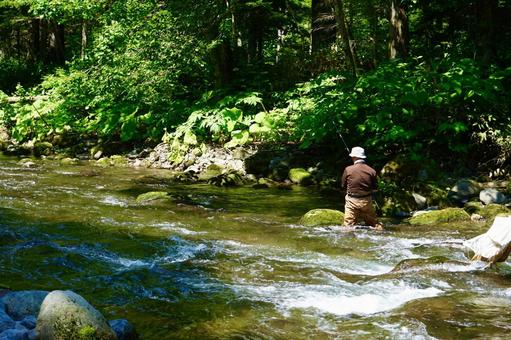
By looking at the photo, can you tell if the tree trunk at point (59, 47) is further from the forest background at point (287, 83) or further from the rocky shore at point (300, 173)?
the rocky shore at point (300, 173)

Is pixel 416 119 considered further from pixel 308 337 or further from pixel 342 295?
pixel 308 337

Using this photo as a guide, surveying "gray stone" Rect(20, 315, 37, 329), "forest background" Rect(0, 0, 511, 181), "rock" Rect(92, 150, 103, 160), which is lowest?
"gray stone" Rect(20, 315, 37, 329)

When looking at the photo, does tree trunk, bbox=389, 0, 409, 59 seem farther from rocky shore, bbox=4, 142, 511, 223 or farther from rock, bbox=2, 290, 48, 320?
rock, bbox=2, 290, 48, 320

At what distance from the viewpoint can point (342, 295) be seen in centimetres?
587

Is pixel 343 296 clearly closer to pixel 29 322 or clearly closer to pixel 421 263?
pixel 421 263

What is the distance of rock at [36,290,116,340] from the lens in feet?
13.3

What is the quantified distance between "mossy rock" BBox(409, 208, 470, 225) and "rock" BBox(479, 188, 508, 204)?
1148mm

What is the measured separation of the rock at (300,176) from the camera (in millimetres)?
13961

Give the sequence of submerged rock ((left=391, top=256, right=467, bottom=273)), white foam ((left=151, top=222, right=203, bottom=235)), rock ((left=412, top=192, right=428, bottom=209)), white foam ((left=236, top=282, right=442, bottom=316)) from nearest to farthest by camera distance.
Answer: white foam ((left=236, top=282, right=442, bottom=316)), submerged rock ((left=391, top=256, right=467, bottom=273)), white foam ((left=151, top=222, right=203, bottom=235)), rock ((left=412, top=192, right=428, bottom=209))

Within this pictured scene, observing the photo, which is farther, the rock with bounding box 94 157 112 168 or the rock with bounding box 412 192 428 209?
the rock with bounding box 94 157 112 168

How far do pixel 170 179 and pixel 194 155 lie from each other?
7.26 feet

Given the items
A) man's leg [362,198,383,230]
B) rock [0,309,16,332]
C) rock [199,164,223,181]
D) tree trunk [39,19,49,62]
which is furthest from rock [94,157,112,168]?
tree trunk [39,19,49,62]

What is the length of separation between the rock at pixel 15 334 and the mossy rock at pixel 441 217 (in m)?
A: 7.24

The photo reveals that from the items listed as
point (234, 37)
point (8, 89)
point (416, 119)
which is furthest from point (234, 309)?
point (8, 89)
